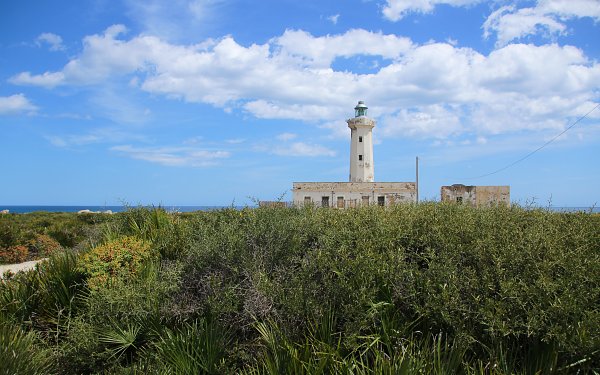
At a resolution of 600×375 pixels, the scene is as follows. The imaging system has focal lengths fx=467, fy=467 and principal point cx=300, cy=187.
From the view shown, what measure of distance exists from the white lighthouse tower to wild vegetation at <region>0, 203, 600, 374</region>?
43.2m

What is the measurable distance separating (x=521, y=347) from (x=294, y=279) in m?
2.82

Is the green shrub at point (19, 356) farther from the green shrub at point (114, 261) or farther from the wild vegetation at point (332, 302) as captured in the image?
the green shrub at point (114, 261)

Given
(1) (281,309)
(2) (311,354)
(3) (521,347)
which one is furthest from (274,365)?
(3) (521,347)

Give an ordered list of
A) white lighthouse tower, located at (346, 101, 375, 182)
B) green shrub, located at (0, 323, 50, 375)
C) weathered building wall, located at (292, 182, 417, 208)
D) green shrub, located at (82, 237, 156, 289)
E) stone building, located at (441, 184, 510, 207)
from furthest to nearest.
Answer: white lighthouse tower, located at (346, 101, 375, 182), weathered building wall, located at (292, 182, 417, 208), stone building, located at (441, 184, 510, 207), green shrub, located at (82, 237, 156, 289), green shrub, located at (0, 323, 50, 375)

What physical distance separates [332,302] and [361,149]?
154ft

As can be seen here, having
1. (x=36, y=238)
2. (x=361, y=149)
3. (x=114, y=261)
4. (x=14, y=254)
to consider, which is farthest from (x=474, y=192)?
(x=114, y=261)

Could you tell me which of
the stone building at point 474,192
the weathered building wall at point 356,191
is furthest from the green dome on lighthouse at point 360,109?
the stone building at point 474,192

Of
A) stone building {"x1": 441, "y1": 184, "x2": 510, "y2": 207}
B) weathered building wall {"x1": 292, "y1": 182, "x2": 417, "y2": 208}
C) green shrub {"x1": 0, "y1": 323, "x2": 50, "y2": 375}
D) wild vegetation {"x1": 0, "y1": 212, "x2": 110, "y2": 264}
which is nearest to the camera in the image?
green shrub {"x1": 0, "y1": 323, "x2": 50, "y2": 375}

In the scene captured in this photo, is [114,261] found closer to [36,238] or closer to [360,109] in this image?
[36,238]

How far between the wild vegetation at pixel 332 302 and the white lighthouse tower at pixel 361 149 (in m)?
43.2

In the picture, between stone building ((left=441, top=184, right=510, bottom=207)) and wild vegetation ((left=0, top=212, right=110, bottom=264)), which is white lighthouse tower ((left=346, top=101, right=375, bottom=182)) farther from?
wild vegetation ((left=0, top=212, right=110, bottom=264))

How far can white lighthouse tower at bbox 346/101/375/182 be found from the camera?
5175cm

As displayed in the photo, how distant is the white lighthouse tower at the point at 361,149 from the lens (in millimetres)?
51750

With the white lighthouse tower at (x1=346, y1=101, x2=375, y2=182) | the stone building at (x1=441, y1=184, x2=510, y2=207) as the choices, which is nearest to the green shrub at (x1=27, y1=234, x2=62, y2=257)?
the stone building at (x1=441, y1=184, x2=510, y2=207)
